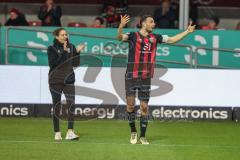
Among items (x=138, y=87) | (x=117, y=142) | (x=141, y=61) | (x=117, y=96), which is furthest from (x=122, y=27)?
(x=117, y=96)

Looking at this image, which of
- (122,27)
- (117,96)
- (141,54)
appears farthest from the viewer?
(117,96)

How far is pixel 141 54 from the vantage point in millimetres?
12914

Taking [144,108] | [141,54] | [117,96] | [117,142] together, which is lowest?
[117,142]

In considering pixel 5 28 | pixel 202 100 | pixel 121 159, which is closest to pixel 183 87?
pixel 202 100

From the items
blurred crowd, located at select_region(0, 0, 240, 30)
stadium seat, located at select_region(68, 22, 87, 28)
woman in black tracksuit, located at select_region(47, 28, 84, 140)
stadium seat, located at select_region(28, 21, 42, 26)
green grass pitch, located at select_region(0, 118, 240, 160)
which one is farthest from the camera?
stadium seat, located at select_region(68, 22, 87, 28)

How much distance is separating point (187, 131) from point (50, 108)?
3.77m

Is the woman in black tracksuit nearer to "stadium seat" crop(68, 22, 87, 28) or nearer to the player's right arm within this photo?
the player's right arm

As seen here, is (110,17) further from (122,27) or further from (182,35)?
(122,27)

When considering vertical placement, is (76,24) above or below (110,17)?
below

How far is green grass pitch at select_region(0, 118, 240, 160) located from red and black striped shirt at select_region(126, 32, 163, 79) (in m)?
1.26

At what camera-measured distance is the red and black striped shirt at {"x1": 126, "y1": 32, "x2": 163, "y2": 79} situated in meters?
12.9

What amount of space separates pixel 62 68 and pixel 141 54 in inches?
57.6

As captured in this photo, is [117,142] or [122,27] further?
[117,142]

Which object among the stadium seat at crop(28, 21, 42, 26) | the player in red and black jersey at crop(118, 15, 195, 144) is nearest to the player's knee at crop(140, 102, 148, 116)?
the player in red and black jersey at crop(118, 15, 195, 144)
